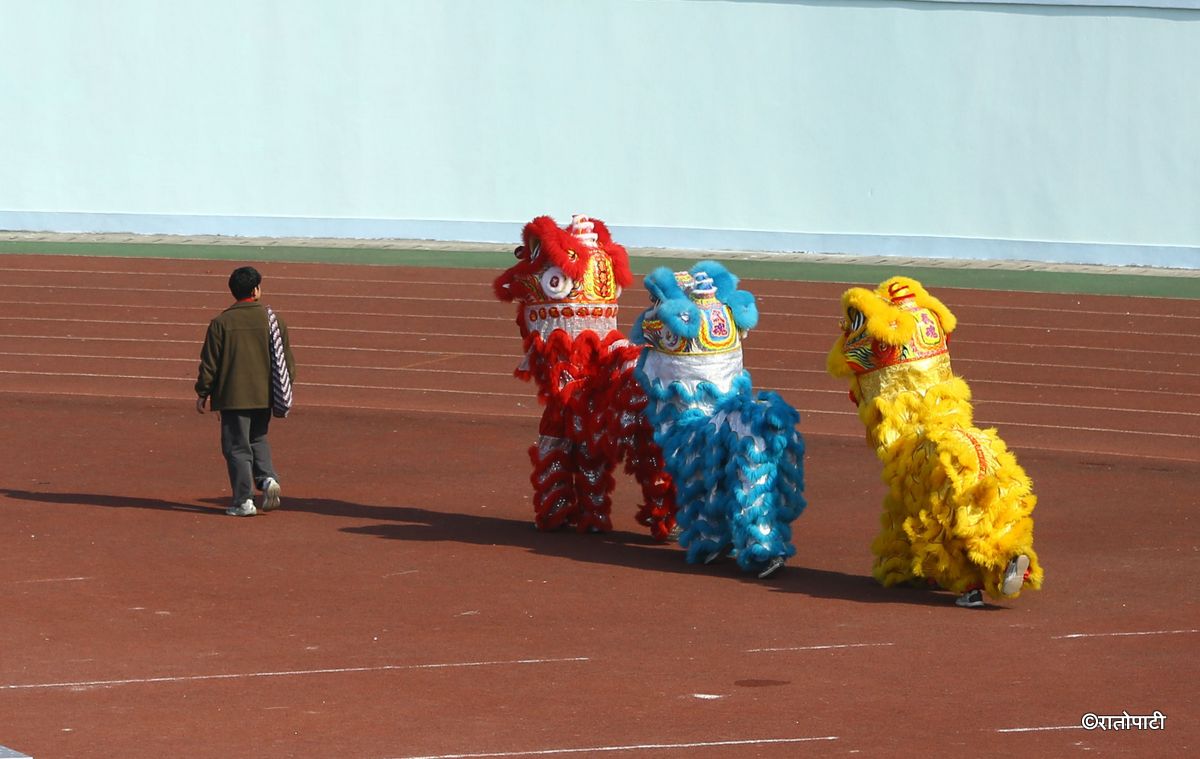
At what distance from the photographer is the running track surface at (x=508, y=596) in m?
7.25

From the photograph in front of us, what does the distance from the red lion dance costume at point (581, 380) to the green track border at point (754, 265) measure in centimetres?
1070

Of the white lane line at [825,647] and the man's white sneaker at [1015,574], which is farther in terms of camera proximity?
the man's white sneaker at [1015,574]

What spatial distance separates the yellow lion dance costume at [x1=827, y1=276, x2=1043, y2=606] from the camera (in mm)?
9312

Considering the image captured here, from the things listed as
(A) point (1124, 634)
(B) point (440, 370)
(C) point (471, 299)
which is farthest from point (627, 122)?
(A) point (1124, 634)

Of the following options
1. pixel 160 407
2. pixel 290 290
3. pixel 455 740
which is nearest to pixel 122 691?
pixel 455 740

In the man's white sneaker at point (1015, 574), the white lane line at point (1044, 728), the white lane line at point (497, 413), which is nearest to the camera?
the white lane line at point (1044, 728)

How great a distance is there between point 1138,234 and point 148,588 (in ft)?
56.1

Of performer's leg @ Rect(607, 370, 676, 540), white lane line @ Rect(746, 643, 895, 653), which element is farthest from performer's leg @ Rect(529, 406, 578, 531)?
white lane line @ Rect(746, 643, 895, 653)

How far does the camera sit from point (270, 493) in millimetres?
11664

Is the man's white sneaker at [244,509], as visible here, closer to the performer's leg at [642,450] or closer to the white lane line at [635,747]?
the performer's leg at [642,450]

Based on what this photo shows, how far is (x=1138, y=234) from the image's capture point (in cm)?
2377

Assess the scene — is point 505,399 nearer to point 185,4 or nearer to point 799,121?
point 799,121

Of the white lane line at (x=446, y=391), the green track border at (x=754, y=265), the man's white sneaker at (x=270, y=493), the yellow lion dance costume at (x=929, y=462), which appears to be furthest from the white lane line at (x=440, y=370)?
Result: the yellow lion dance costume at (x=929, y=462)

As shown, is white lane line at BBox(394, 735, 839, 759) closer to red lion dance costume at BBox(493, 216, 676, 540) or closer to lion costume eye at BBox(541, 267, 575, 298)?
red lion dance costume at BBox(493, 216, 676, 540)
